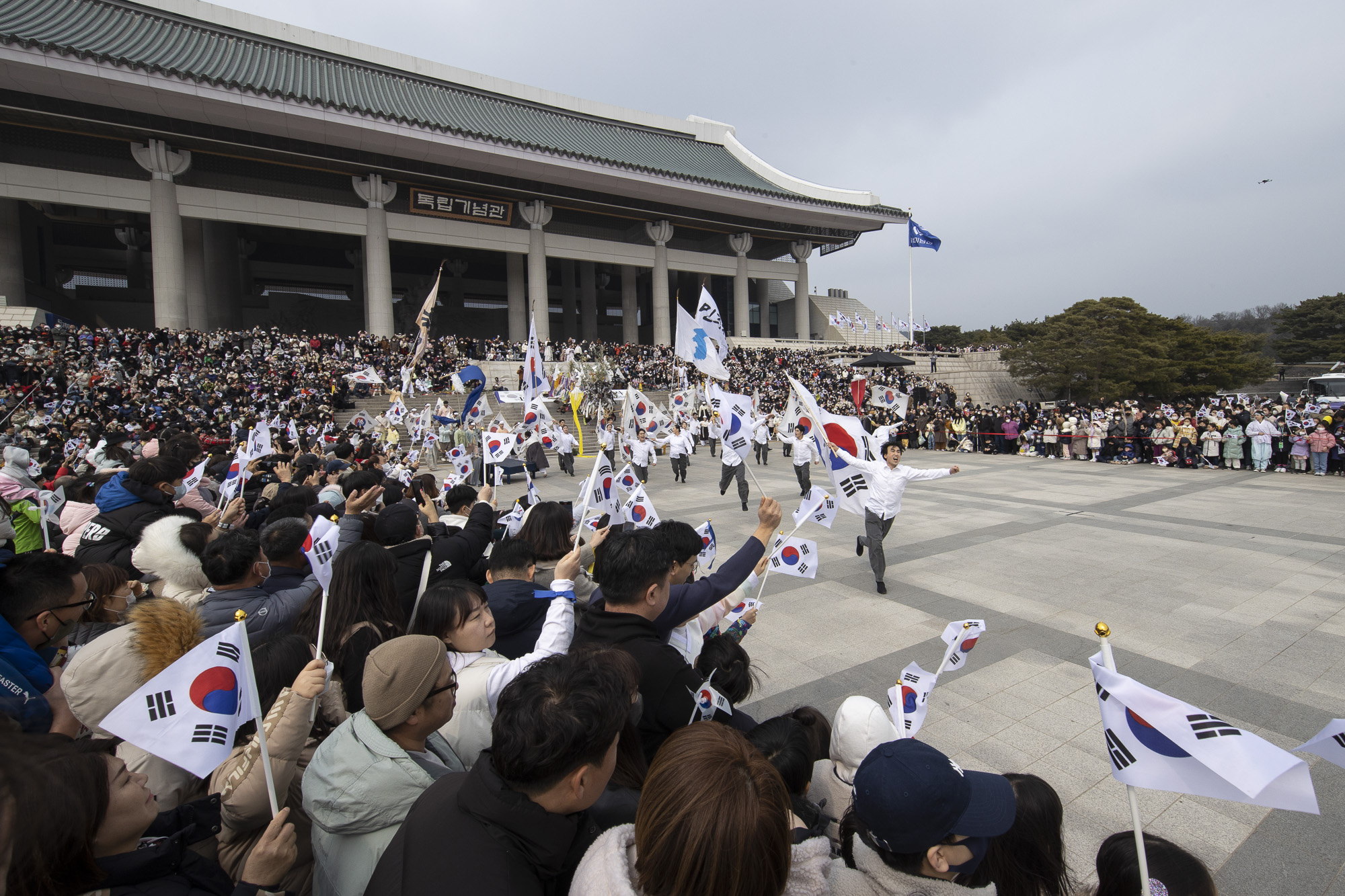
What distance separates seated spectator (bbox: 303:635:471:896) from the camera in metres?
1.67

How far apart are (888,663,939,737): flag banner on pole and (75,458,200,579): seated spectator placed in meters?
4.56

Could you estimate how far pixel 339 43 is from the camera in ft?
99.9

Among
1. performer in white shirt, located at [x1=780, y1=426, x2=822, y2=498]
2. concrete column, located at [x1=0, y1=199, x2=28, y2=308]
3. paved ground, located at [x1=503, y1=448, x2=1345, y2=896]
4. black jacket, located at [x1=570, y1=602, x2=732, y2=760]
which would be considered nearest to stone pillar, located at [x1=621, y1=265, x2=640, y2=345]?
concrete column, located at [x1=0, y1=199, x2=28, y2=308]

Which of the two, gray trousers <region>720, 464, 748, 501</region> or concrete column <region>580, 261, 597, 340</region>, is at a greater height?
concrete column <region>580, 261, 597, 340</region>

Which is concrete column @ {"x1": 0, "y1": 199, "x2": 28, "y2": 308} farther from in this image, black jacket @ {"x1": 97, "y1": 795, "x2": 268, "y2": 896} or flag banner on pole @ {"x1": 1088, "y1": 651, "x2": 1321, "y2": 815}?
flag banner on pole @ {"x1": 1088, "y1": 651, "x2": 1321, "y2": 815}

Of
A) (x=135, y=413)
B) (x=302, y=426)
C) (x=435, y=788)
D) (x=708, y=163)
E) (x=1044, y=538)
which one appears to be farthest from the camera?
(x=708, y=163)

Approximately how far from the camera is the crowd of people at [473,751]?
1.26m

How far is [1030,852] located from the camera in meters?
1.84

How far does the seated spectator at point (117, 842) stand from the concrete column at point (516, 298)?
32.8 metres

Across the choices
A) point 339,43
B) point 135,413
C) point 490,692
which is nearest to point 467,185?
point 339,43

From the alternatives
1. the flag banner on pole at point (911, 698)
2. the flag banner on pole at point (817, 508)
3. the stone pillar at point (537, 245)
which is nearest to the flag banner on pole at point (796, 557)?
the flag banner on pole at point (817, 508)

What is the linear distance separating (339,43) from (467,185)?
32.2 ft

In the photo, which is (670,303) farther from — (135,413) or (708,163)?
(135,413)

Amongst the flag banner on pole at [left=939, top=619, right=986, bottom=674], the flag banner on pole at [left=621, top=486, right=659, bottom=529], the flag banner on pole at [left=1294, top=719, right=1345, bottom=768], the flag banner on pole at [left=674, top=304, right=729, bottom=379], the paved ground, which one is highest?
the flag banner on pole at [left=674, top=304, right=729, bottom=379]
